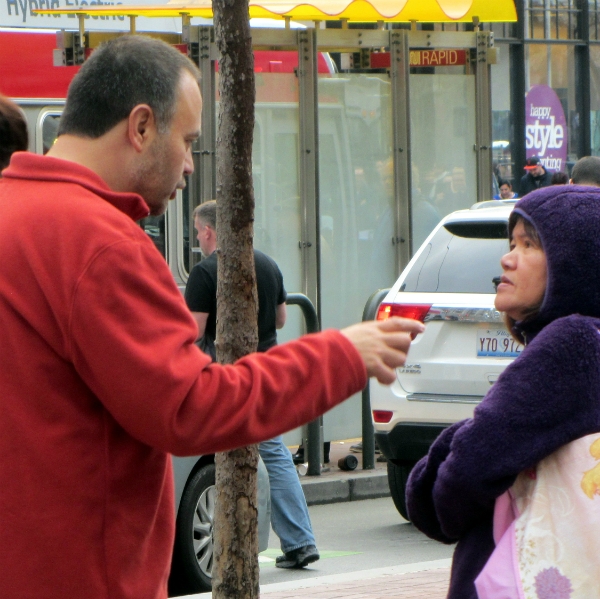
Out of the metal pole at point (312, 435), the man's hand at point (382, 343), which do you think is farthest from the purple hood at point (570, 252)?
the metal pole at point (312, 435)

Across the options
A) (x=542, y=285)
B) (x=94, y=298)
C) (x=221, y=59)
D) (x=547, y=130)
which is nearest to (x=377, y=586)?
(x=221, y=59)

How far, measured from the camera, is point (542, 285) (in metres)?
2.45

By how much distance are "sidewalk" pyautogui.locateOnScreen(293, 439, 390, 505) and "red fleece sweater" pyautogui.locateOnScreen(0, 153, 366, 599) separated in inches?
270

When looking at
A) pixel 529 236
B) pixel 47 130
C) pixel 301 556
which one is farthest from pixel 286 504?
pixel 529 236

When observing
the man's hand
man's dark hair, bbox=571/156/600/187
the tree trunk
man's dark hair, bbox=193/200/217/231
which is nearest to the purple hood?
the man's hand

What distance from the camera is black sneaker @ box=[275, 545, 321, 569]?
683 cm

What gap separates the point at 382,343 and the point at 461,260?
534cm

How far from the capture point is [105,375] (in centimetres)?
194

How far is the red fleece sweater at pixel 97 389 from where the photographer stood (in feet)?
6.40

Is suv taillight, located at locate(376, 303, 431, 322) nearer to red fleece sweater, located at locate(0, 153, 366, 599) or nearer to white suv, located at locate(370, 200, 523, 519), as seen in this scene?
white suv, located at locate(370, 200, 523, 519)

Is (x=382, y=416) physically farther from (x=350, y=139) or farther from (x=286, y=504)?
(x=350, y=139)

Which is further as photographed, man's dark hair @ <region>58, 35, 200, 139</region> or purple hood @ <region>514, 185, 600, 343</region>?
purple hood @ <region>514, 185, 600, 343</region>

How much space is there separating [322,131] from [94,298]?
860 centimetres

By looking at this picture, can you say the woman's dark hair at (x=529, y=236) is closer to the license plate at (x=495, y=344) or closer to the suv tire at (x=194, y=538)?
the suv tire at (x=194, y=538)
